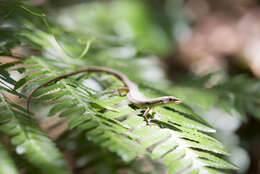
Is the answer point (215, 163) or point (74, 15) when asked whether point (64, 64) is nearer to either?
point (215, 163)

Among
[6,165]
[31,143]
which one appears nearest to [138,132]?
[31,143]

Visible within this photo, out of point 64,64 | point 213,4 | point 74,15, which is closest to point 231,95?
point 64,64

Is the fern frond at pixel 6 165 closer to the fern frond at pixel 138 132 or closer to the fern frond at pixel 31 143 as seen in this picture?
the fern frond at pixel 31 143

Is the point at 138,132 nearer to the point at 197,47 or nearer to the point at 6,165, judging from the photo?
the point at 6,165

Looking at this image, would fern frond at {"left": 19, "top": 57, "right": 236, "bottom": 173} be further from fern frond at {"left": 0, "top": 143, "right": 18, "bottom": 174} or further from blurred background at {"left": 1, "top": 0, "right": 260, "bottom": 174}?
blurred background at {"left": 1, "top": 0, "right": 260, "bottom": 174}

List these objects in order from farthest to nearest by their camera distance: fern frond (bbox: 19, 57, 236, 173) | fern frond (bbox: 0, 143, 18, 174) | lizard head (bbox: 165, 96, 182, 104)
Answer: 1. lizard head (bbox: 165, 96, 182, 104)
2. fern frond (bbox: 19, 57, 236, 173)
3. fern frond (bbox: 0, 143, 18, 174)

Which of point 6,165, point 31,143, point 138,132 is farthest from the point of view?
point 138,132

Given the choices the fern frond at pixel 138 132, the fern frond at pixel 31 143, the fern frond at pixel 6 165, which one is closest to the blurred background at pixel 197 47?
the fern frond at pixel 138 132

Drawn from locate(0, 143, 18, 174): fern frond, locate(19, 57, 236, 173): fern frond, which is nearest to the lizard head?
locate(19, 57, 236, 173): fern frond
